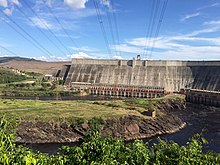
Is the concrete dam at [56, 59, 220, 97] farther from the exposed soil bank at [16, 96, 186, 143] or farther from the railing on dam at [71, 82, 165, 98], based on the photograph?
the exposed soil bank at [16, 96, 186, 143]

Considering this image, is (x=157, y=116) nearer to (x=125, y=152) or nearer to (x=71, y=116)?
(x=71, y=116)

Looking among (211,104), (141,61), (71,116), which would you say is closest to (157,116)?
(71,116)

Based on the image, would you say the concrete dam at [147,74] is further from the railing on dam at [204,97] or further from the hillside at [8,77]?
the hillside at [8,77]

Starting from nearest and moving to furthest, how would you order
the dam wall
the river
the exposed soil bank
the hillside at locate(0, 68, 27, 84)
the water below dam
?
the water below dam < the river < the exposed soil bank < the dam wall < the hillside at locate(0, 68, 27, 84)

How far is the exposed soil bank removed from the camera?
Result: 52375 millimetres

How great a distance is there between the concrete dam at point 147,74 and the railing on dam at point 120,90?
3.55 feet

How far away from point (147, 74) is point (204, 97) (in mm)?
34702

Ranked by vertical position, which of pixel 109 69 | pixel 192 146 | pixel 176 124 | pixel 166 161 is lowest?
pixel 176 124

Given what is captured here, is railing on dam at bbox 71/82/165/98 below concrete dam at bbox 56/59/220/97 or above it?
below

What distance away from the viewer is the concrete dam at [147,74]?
396ft

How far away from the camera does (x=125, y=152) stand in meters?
17.9

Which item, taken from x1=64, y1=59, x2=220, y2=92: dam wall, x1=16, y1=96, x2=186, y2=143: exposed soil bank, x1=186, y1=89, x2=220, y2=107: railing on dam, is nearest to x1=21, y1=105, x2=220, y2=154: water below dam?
x1=16, y1=96, x2=186, y2=143: exposed soil bank

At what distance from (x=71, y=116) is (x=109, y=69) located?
7998 cm

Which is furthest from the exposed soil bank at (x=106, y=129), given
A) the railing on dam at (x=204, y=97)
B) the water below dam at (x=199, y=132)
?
the railing on dam at (x=204, y=97)
